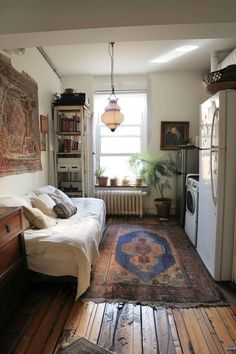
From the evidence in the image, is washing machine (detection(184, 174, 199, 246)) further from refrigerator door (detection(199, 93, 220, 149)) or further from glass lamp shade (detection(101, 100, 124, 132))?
glass lamp shade (detection(101, 100, 124, 132))

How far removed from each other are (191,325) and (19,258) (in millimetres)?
1455

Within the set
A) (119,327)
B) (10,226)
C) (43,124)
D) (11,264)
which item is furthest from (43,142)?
(119,327)

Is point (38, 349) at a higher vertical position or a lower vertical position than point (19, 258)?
lower

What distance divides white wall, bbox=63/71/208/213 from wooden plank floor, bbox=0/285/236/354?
3049 millimetres

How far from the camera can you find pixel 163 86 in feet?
15.0

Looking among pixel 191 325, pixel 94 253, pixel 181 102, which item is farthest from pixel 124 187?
pixel 191 325

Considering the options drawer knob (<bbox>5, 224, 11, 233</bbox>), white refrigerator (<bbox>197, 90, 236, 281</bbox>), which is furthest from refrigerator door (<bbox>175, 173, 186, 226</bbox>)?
drawer knob (<bbox>5, 224, 11, 233</bbox>)

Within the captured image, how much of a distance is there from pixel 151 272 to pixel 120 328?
863 millimetres

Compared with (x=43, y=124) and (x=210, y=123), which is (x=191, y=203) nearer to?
(x=210, y=123)

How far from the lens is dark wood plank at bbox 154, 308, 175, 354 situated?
4.96ft

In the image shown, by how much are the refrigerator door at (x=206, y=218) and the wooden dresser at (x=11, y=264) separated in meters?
1.82

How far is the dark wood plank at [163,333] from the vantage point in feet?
4.96

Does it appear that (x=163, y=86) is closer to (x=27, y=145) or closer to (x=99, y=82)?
(x=99, y=82)

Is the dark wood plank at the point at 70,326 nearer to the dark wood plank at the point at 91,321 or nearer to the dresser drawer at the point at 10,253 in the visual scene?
the dark wood plank at the point at 91,321
